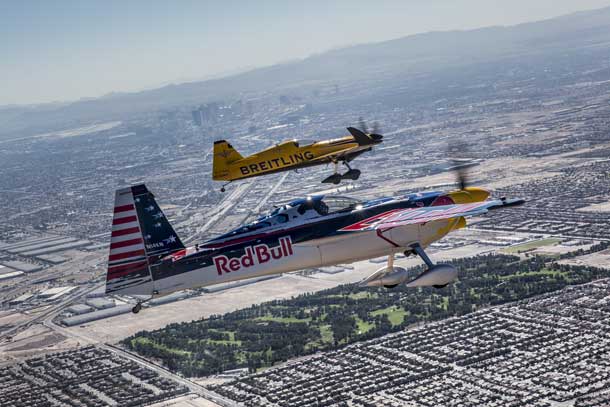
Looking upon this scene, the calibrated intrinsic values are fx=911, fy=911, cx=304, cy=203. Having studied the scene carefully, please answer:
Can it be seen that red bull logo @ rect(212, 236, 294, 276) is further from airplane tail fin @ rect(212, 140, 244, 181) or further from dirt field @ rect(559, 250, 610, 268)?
dirt field @ rect(559, 250, 610, 268)

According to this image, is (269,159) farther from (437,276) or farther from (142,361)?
(142,361)

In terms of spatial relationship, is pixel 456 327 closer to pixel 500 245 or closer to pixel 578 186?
pixel 500 245

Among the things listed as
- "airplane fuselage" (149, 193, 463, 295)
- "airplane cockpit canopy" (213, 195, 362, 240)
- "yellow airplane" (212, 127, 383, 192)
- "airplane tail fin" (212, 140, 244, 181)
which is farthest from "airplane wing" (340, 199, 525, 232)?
"airplane tail fin" (212, 140, 244, 181)

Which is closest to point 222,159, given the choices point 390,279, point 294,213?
point 294,213

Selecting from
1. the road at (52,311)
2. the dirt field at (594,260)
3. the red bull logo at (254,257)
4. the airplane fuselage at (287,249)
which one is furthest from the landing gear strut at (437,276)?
the road at (52,311)

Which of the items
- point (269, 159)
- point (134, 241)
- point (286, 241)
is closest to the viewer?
point (134, 241)

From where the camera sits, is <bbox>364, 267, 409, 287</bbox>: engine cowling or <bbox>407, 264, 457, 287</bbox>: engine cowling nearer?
<bbox>407, 264, 457, 287</bbox>: engine cowling
